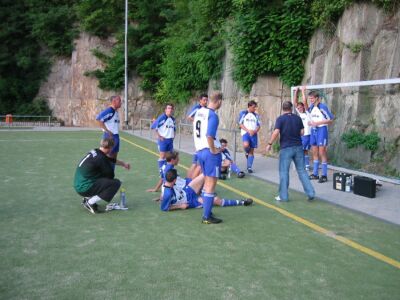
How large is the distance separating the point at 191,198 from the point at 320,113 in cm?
437

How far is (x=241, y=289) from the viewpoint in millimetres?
4152

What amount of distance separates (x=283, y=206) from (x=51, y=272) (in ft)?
14.7

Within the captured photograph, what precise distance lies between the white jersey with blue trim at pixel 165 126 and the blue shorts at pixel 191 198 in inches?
90.6

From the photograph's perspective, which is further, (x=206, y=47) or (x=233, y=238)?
(x=206, y=47)

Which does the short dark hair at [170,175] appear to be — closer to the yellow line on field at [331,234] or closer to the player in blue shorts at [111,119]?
the yellow line on field at [331,234]

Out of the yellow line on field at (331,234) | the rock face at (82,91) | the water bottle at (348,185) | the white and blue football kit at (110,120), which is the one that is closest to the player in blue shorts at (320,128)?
the water bottle at (348,185)

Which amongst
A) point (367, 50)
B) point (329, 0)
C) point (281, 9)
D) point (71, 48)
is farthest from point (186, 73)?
point (71, 48)

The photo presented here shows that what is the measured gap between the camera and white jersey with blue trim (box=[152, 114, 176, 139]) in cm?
→ 947

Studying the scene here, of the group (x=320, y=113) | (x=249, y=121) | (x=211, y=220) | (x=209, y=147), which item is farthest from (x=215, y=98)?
(x=249, y=121)

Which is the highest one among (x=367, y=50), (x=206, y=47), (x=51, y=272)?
(x=206, y=47)

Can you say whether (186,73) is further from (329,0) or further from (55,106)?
(55,106)

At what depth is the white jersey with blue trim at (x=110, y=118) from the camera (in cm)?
895

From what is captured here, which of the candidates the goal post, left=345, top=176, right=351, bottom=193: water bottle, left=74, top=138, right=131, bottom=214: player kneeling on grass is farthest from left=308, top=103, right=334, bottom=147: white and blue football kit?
left=74, top=138, right=131, bottom=214: player kneeling on grass

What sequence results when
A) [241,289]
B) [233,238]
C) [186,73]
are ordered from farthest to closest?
[186,73]
[233,238]
[241,289]
